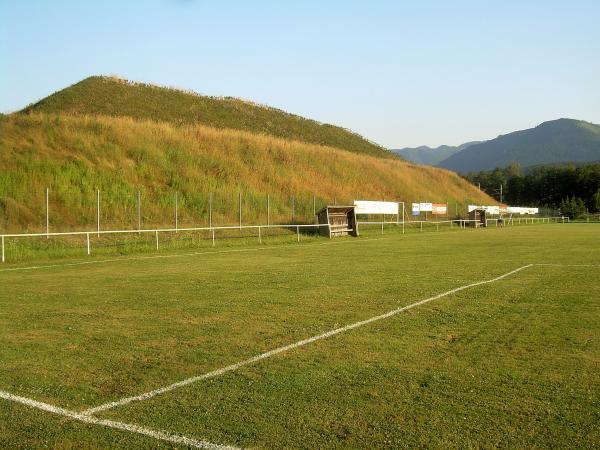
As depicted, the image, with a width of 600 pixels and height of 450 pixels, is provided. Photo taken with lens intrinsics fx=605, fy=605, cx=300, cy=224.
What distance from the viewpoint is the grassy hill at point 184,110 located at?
58938 millimetres

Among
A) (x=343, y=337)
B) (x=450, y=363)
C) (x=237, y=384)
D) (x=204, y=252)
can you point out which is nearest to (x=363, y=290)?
(x=343, y=337)

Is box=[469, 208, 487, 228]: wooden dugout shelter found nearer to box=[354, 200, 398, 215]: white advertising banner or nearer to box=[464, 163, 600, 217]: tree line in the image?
box=[354, 200, 398, 215]: white advertising banner

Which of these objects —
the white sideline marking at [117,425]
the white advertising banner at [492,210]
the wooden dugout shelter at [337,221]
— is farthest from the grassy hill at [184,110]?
the white sideline marking at [117,425]

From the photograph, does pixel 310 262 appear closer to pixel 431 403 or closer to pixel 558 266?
pixel 558 266

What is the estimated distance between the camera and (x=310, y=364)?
5.91 m

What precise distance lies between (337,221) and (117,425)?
3191cm

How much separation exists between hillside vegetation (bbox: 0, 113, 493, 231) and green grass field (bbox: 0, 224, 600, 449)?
571 inches

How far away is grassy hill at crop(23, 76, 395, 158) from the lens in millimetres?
58938

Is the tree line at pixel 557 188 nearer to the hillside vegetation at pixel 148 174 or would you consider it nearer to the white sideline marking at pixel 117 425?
the hillside vegetation at pixel 148 174

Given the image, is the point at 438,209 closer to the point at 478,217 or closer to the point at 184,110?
the point at 478,217

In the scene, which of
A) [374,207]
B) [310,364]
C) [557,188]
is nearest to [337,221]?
[374,207]

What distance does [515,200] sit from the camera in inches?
4673

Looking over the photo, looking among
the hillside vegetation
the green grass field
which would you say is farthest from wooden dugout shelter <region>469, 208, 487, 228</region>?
the green grass field

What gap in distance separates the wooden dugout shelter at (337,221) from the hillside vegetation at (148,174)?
6.71 feet
